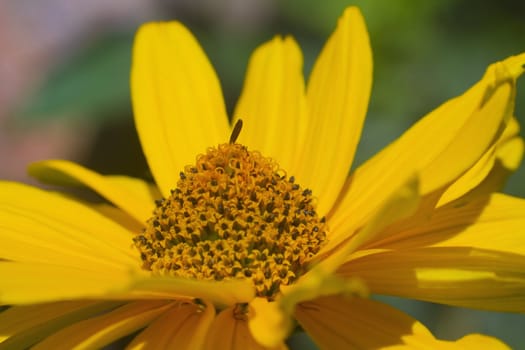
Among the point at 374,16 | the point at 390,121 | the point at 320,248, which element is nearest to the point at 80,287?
the point at 320,248

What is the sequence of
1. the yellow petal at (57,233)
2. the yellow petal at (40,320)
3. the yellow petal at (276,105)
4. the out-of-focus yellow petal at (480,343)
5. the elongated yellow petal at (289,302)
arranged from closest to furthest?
the elongated yellow petal at (289,302)
the out-of-focus yellow petal at (480,343)
the yellow petal at (40,320)
the yellow petal at (57,233)
the yellow petal at (276,105)

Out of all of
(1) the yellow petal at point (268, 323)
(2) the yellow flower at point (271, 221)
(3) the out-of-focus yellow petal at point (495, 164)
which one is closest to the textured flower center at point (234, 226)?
(2) the yellow flower at point (271, 221)

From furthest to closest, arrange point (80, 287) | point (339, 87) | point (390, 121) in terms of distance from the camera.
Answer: point (390, 121) → point (339, 87) → point (80, 287)

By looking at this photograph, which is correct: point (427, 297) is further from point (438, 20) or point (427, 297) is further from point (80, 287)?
point (438, 20)

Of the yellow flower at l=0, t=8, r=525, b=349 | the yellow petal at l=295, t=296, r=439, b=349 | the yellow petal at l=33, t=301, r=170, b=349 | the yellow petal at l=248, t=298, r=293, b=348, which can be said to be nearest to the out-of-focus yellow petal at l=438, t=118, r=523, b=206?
the yellow flower at l=0, t=8, r=525, b=349

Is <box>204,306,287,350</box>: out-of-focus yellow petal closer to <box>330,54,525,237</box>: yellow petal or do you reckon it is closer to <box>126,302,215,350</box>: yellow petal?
<box>126,302,215,350</box>: yellow petal

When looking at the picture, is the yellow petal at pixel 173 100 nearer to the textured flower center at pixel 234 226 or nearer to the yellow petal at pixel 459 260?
the textured flower center at pixel 234 226

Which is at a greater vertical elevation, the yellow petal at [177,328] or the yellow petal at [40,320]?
the yellow petal at [40,320]
